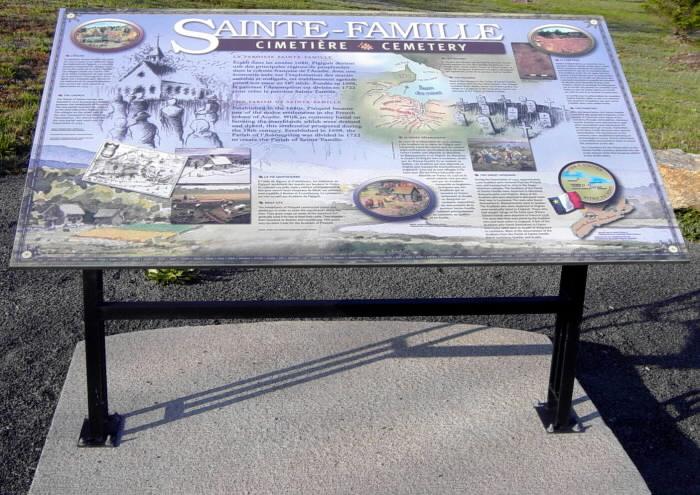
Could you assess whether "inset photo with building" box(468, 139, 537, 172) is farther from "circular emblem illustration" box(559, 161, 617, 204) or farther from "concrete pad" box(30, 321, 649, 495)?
"concrete pad" box(30, 321, 649, 495)

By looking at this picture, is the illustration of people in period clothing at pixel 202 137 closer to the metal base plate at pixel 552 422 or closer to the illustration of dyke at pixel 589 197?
the illustration of dyke at pixel 589 197

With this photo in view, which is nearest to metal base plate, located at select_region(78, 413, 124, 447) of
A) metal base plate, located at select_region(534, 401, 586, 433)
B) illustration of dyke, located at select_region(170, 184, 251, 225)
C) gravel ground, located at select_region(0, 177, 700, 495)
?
gravel ground, located at select_region(0, 177, 700, 495)

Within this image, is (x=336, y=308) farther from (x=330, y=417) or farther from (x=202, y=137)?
(x=202, y=137)

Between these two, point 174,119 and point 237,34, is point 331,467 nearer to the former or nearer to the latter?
point 174,119

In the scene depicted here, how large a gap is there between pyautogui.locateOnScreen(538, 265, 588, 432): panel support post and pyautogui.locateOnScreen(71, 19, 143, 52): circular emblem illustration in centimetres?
190

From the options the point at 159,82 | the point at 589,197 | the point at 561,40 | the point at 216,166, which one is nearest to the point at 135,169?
the point at 216,166

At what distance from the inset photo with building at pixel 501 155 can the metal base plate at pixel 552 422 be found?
3.60 ft

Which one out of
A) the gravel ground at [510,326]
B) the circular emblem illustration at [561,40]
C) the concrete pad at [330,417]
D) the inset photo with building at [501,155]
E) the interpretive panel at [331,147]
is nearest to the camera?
the interpretive panel at [331,147]

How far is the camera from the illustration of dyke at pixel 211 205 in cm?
276

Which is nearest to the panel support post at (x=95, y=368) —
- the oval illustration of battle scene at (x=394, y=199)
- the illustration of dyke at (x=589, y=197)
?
the oval illustration of battle scene at (x=394, y=199)

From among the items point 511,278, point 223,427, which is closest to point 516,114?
point 223,427

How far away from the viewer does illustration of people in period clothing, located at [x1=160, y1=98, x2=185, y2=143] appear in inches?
115

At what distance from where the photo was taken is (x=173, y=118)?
9.69ft

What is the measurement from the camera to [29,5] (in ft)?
39.1
